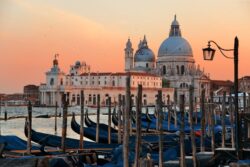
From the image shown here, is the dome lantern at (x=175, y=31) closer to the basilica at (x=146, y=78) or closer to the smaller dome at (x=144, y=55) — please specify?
the basilica at (x=146, y=78)

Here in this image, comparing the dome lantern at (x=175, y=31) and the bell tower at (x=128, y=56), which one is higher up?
the dome lantern at (x=175, y=31)

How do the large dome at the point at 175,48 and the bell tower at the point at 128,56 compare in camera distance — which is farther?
the bell tower at the point at 128,56

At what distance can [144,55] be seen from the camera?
183 feet

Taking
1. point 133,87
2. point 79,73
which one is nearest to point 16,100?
point 79,73

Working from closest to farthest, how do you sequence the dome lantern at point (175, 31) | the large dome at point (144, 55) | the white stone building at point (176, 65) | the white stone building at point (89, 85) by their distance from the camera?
the white stone building at point (89, 85) → the white stone building at point (176, 65) → the dome lantern at point (175, 31) → the large dome at point (144, 55)

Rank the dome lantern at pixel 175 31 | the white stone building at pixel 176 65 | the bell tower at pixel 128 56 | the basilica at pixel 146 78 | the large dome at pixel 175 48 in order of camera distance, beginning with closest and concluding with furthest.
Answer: the basilica at pixel 146 78, the large dome at pixel 175 48, the white stone building at pixel 176 65, the dome lantern at pixel 175 31, the bell tower at pixel 128 56

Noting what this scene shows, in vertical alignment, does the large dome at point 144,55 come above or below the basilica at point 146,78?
above

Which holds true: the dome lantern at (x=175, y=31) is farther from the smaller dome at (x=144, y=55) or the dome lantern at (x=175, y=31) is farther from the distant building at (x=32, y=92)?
the distant building at (x=32, y=92)

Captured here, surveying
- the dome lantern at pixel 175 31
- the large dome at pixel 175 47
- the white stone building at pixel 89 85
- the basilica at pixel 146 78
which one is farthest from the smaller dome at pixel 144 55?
the white stone building at pixel 89 85

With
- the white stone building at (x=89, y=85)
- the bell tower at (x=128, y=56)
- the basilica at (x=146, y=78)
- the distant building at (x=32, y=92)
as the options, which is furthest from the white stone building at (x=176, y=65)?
the distant building at (x=32, y=92)

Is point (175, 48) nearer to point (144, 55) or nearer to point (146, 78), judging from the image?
point (146, 78)

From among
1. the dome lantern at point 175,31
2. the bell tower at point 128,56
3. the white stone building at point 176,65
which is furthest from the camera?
the bell tower at point 128,56

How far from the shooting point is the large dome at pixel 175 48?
5128 centimetres

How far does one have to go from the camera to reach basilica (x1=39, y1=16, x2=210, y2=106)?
162ft
